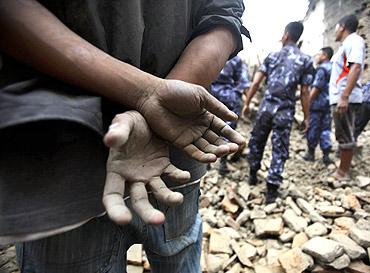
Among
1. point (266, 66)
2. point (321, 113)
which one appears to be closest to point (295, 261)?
point (266, 66)

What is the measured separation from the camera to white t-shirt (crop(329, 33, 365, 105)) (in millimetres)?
3258

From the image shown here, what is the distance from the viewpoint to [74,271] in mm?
692

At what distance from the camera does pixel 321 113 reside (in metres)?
4.79

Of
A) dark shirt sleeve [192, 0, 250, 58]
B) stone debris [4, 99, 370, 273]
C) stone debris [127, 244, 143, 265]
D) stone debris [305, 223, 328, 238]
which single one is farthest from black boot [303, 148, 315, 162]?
dark shirt sleeve [192, 0, 250, 58]

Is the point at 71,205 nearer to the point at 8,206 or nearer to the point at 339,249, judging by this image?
the point at 8,206

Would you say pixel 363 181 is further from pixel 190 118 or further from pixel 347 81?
pixel 190 118

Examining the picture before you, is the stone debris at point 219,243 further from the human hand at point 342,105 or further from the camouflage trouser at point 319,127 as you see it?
the camouflage trouser at point 319,127

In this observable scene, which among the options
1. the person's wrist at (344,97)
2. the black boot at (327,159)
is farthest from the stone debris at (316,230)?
the black boot at (327,159)

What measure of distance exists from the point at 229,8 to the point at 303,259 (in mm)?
1992

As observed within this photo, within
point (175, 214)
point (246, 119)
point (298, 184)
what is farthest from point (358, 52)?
point (175, 214)

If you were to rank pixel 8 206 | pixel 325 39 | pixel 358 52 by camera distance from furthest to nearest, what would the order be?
pixel 325 39 < pixel 358 52 < pixel 8 206

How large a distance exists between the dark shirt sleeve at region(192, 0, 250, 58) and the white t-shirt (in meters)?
3.07

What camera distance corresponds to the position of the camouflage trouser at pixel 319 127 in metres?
4.77

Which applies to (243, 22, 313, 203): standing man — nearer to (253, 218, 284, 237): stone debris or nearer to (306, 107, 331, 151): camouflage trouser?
(253, 218, 284, 237): stone debris
